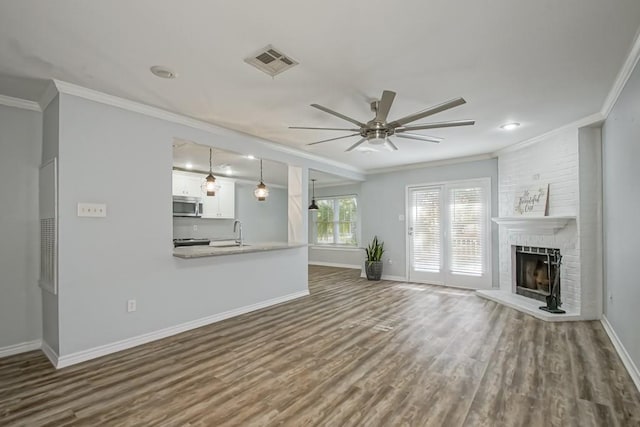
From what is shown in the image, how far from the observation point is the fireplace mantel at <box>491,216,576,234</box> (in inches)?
169

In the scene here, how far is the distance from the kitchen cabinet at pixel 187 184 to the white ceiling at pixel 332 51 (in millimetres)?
3349

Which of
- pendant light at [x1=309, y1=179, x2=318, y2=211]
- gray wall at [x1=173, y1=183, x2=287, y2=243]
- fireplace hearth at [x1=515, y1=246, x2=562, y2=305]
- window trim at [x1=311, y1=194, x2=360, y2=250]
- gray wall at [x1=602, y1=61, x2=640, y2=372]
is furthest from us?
window trim at [x1=311, y1=194, x2=360, y2=250]

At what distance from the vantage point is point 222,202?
7.55 metres

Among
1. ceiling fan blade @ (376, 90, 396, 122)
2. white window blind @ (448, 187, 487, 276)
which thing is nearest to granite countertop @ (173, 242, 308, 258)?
ceiling fan blade @ (376, 90, 396, 122)

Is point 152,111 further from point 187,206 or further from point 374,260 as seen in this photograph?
point 374,260

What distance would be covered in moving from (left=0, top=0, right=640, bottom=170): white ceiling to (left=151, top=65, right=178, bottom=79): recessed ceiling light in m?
0.06

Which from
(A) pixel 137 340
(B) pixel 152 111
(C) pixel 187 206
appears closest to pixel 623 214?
(B) pixel 152 111

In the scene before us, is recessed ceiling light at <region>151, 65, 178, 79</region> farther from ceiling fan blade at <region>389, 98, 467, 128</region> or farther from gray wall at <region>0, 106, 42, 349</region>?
ceiling fan blade at <region>389, 98, 467, 128</region>

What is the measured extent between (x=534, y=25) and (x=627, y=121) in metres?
1.60

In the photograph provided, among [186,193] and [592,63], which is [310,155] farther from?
[592,63]

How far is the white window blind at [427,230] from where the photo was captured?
253 inches

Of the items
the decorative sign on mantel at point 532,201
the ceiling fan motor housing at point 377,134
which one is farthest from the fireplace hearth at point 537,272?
the ceiling fan motor housing at point 377,134

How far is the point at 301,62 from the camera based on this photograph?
2.50 m

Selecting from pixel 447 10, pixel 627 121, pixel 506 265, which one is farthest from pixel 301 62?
pixel 506 265
